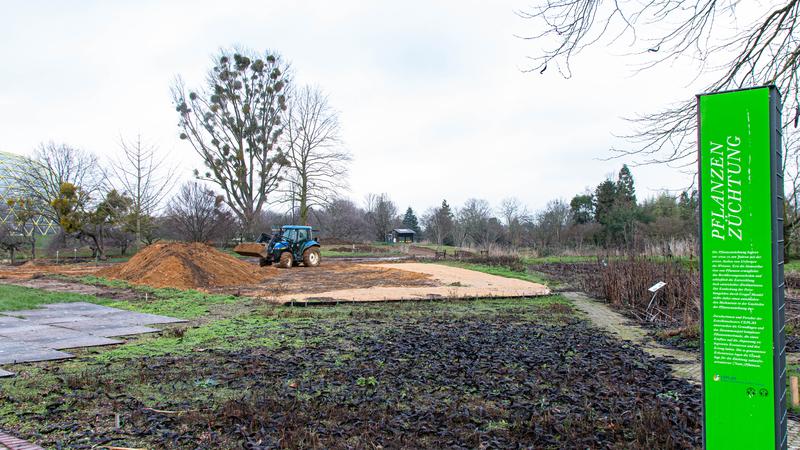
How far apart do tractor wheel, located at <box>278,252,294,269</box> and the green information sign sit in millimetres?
22206

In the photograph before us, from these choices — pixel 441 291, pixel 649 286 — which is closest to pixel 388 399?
pixel 649 286

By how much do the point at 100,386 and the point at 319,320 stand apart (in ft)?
15.8

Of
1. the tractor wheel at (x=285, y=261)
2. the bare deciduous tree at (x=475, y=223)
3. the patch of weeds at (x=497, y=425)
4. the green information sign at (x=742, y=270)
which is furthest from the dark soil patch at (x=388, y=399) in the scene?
the bare deciduous tree at (x=475, y=223)

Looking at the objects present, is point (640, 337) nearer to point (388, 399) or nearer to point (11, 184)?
point (388, 399)

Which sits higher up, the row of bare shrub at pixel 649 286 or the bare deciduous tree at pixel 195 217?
the bare deciduous tree at pixel 195 217

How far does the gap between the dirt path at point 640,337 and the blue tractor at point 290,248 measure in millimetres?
13298

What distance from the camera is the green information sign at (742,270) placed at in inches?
96.2

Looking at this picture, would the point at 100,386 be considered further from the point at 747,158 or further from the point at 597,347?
the point at 597,347

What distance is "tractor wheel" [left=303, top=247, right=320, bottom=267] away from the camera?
2464 centimetres

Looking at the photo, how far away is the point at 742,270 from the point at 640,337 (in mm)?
A: 6319

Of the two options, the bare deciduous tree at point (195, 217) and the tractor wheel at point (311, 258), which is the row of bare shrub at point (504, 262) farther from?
the bare deciduous tree at point (195, 217)

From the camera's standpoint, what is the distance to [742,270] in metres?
2.51

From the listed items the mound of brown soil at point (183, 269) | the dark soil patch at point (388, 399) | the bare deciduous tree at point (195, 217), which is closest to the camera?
the dark soil patch at point (388, 399)

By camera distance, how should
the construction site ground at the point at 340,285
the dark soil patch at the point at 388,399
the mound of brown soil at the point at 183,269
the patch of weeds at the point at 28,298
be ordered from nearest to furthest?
the dark soil patch at the point at 388,399 < the patch of weeds at the point at 28,298 < the construction site ground at the point at 340,285 < the mound of brown soil at the point at 183,269
